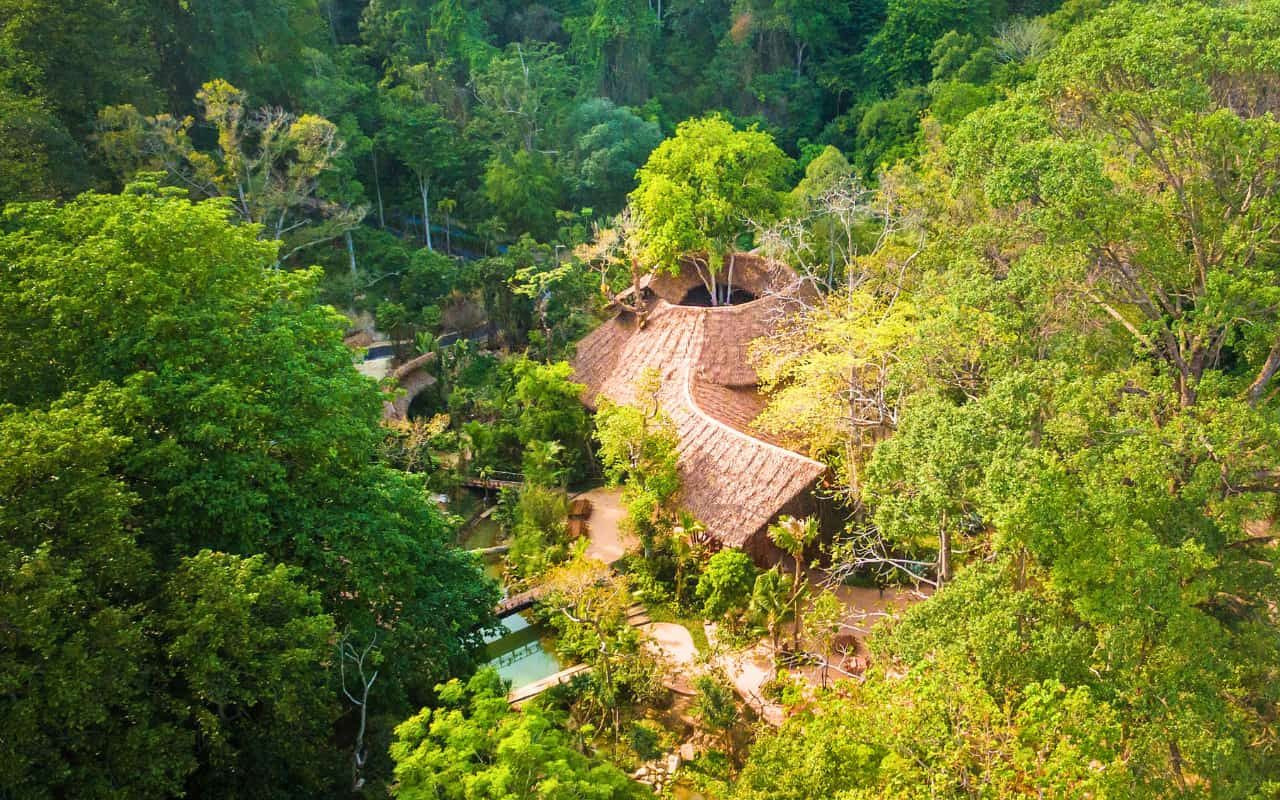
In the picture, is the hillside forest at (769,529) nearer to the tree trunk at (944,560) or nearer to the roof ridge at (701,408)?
the tree trunk at (944,560)

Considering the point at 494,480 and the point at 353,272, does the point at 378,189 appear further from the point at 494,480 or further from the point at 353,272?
the point at 494,480

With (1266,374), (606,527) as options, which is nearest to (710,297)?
(606,527)

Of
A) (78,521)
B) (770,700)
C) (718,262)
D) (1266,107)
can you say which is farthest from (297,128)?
(1266,107)

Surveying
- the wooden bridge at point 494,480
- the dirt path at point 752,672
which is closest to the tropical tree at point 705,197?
the wooden bridge at point 494,480

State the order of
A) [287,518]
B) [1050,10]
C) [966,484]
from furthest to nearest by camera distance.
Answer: [1050,10]
[287,518]
[966,484]

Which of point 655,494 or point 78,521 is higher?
point 78,521

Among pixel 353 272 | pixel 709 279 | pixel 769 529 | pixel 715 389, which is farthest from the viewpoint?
pixel 353 272

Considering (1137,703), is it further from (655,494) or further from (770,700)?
(655,494)
